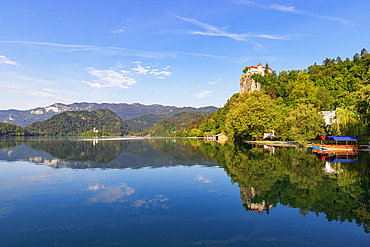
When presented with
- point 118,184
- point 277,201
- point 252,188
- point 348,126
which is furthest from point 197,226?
point 348,126

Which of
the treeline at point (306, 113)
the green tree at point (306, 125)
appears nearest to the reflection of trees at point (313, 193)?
the treeline at point (306, 113)

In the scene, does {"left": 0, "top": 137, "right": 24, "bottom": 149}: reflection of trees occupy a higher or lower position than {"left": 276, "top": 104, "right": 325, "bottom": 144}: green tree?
lower

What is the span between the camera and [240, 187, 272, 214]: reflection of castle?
13.0m

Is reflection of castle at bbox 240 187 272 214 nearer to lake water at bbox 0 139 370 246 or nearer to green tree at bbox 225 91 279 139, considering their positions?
lake water at bbox 0 139 370 246

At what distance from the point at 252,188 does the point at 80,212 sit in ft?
37.6

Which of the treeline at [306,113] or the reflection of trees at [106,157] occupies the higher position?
the treeline at [306,113]

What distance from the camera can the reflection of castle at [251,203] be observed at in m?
13.0

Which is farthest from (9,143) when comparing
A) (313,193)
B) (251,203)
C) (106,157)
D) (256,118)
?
(313,193)

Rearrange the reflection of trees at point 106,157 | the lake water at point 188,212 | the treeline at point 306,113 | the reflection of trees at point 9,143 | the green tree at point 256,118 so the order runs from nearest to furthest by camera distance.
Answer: the lake water at point 188,212, the reflection of trees at point 106,157, the treeline at point 306,113, the reflection of trees at point 9,143, the green tree at point 256,118

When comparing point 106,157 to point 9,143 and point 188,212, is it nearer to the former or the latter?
point 188,212

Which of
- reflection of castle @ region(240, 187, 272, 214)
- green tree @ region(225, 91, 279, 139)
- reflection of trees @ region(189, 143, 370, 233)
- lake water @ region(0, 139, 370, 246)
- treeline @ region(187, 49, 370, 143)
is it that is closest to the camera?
lake water @ region(0, 139, 370, 246)

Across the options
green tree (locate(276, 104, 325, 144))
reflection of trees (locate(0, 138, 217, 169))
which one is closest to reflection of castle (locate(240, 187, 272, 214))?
reflection of trees (locate(0, 138, 217, 169))

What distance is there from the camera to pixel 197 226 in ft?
34.2

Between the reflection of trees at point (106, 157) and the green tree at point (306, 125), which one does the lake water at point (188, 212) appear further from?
the green tree at point (306, 125)
